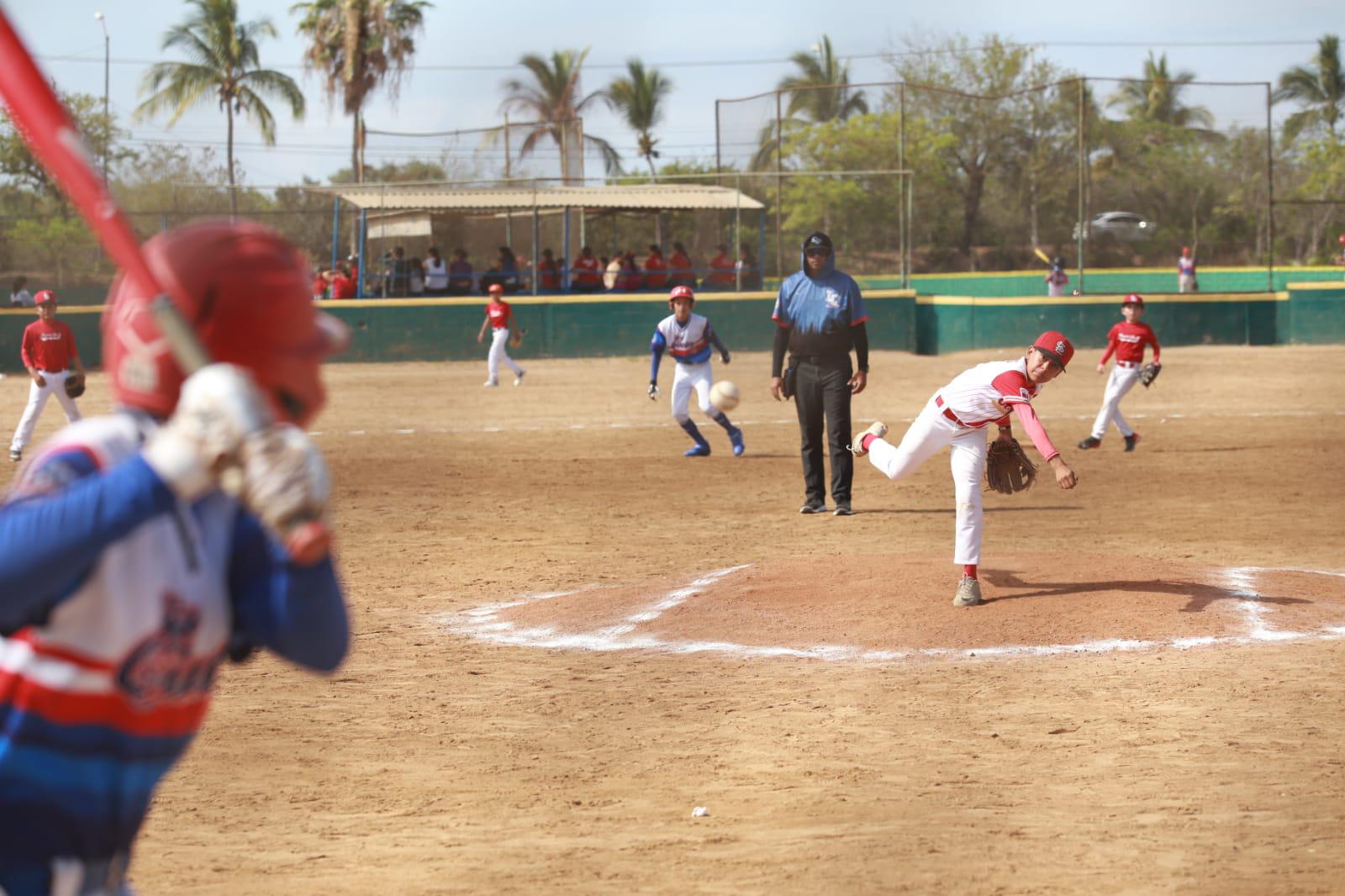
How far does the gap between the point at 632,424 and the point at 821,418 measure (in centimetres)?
742

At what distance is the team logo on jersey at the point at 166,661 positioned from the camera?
210 centimetres

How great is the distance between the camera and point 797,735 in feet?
20.2

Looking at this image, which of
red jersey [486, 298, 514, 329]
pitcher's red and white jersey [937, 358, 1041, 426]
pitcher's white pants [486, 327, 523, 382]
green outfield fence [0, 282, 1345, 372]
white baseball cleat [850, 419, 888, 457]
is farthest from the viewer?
green outfield fence [0, 282, 1345, 372]

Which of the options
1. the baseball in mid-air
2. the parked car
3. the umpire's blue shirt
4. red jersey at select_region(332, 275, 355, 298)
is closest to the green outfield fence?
red jersey at select_region(332, 275, 355, 298)

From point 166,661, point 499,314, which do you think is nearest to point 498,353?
point 499,314

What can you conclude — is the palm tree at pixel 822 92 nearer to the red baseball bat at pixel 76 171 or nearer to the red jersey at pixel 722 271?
the red jersey at pixel 722 271

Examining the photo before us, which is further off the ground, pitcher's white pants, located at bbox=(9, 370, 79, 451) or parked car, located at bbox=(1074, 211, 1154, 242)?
parked car, located at bbox=(1074, 211, 1154, 242)

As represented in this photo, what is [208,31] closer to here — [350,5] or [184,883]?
[350,5]

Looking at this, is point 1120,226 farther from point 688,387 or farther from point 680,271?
point 688,387

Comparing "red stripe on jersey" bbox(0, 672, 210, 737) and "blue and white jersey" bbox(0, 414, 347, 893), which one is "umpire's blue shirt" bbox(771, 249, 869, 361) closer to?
"blue and white jersey" bbox(0, 414, 347, 893)

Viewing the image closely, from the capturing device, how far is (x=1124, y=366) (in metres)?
16.3

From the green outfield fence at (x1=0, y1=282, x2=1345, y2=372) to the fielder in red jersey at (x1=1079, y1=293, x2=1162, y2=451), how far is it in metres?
12.2

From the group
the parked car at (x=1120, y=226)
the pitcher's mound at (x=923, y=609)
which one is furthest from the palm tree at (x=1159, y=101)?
the pitcher's mound at (x=923, y=609)

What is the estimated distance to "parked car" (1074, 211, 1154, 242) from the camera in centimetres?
5291
